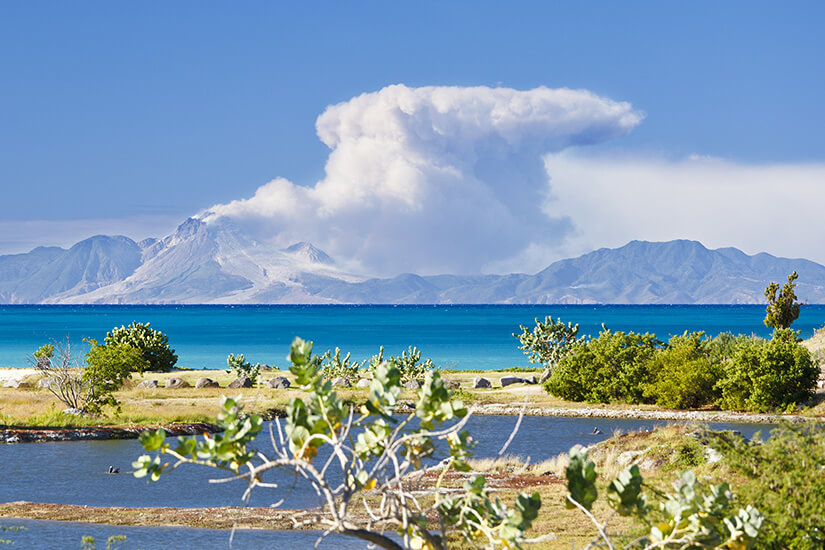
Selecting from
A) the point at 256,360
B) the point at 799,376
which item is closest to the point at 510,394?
the point at 799,376

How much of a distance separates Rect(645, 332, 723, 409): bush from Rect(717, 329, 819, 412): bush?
201 centimetres

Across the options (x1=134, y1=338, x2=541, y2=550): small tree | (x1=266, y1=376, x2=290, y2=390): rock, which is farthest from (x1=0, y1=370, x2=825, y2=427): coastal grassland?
(x1=134, y1=338, x2=541, y2=550): small tree

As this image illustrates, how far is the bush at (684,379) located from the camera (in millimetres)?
58406

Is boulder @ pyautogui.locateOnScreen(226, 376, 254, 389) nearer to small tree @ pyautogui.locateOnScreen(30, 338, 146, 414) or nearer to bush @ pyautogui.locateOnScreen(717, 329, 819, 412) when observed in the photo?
small tree @ pyautogui.locateOnScreen(30, 338, 146, 414)

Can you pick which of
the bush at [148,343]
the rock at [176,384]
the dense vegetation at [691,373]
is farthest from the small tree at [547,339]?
the bush at [148,343]

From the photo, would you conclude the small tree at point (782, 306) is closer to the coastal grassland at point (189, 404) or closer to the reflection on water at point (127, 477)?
the coastal grassland at point (189, 404)

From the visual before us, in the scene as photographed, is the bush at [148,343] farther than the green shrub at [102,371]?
Yes

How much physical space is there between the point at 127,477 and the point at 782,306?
55433 millimetres

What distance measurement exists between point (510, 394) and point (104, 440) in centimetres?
3177

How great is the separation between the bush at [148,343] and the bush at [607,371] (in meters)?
41.3

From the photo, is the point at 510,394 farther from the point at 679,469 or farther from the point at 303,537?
the point at 303,537

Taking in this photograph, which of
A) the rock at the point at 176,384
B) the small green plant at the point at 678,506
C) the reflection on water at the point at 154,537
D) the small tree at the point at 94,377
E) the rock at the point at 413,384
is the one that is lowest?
the rock at the point at 413,384

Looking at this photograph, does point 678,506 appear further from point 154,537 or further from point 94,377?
point 94,377

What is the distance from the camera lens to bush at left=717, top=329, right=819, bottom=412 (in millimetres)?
54469
